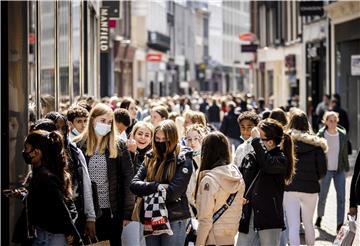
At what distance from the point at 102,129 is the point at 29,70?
39.8 inches

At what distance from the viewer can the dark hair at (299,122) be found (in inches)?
527

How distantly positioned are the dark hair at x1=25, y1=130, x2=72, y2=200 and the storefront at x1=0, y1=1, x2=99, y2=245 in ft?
0.94

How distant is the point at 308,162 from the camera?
44.0 ft

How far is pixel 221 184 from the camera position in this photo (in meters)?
9.61

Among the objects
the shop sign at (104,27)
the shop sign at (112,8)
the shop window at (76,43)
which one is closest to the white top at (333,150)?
the shop window at (76,43)

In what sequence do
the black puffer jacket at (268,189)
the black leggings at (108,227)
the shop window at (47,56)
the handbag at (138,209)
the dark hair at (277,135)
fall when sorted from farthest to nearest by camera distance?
the shop window at (47,56), the dark hair at (277,135), the black puffer jacket at (268,189), the black leggings at (108,227), the handbag at (138,209)

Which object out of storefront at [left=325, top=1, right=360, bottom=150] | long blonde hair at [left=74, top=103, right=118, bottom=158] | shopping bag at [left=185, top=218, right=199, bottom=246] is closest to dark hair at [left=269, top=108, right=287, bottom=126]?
shopping bag at [left=185, top=218, right=199, bottom=246]

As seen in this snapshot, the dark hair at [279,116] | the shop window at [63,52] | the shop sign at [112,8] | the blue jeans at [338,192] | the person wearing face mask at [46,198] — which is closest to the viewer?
the person wearing face mask at [46,198]

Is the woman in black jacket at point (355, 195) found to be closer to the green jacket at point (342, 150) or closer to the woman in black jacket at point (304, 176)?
the woman in black jacket at point (304, 176)

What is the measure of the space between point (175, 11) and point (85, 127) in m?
95.8

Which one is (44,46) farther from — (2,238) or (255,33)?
(255,33)

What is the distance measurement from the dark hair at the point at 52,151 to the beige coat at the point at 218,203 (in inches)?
63.0

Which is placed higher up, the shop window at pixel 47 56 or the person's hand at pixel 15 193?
the shop window at pixel 47 56

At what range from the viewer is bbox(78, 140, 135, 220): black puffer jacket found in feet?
33.9
